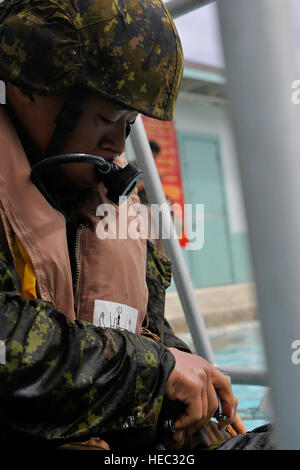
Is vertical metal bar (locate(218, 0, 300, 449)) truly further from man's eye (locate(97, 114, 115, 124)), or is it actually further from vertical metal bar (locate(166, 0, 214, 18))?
vertical metal bar (locate(166, 0, 214, 18))

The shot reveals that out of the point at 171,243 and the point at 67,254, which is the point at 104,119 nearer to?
the point at 67,254

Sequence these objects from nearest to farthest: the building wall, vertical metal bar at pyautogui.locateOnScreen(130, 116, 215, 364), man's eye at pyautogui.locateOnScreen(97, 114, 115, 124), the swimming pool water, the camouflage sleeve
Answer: the camouflage sleeve, man's eye at pyautogui.locateOnScreen(97, 114, 115, 124), vertical metal bar at pyautogui.locateOnScreen(130, 116, 215, 364), the swimming pool water, the building wall

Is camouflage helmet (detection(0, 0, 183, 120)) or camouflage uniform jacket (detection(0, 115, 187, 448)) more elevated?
camouflage helmet (detection(0, 0, 183, 120))

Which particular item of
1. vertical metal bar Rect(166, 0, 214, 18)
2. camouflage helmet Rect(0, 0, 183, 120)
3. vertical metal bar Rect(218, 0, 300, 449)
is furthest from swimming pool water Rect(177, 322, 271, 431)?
vertical metal bar Rect(218, 0, 300, 449)

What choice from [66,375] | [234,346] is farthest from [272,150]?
[234,346]

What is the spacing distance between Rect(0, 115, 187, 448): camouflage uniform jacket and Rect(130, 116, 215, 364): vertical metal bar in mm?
847

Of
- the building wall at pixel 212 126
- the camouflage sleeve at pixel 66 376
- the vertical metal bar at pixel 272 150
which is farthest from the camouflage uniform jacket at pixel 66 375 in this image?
the building wall at pixel 212 126

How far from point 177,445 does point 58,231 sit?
0.42 m

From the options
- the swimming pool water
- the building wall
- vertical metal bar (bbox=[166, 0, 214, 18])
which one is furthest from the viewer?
the building wall

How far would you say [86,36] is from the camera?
90 centimetres

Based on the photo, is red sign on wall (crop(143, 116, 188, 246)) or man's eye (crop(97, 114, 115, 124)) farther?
red sign on wall (crop(143, 116, 188, 246))

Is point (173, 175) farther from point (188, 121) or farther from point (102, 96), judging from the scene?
point (102, 96)

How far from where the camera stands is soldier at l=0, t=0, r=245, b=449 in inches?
29.5

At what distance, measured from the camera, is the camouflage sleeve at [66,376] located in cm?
72
